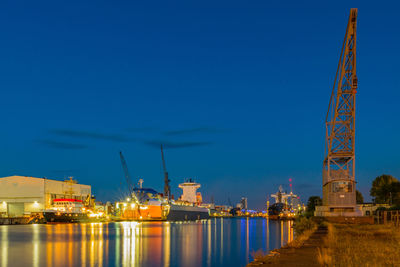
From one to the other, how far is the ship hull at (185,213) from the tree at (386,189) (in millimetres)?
55548

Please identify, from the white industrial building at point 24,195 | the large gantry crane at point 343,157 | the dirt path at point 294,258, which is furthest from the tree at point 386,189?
the dirt path at point 294,258

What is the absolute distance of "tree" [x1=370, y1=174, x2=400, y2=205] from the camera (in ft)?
344

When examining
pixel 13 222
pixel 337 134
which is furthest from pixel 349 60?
pixel 13 222

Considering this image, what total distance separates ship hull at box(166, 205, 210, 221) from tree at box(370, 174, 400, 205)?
55548 mm

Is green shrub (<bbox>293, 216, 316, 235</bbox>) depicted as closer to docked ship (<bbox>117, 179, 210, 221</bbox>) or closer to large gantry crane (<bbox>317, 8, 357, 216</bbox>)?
large gantry crane (<bbox>317, 8, 357, 216</bbox>)

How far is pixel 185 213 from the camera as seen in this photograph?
14125 cm

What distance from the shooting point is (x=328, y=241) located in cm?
2638

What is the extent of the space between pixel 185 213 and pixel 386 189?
200 ft

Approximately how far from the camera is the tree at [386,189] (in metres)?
105

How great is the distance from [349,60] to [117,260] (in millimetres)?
39695

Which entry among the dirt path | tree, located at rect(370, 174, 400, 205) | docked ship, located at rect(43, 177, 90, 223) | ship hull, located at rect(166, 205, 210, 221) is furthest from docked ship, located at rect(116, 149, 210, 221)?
the dirt path

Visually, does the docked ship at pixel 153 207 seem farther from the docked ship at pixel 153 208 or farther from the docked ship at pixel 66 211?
the docked ship at pixel 66 211

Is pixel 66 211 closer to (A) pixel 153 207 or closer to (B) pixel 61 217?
(B) pixel 61 217

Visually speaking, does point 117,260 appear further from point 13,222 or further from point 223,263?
point 13,222
